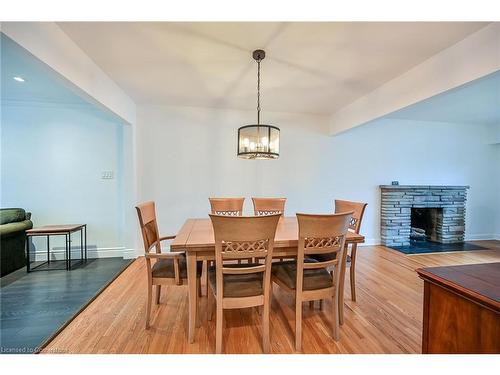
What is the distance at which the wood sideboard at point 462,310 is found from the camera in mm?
781

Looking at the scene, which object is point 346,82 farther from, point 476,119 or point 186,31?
point 476,119

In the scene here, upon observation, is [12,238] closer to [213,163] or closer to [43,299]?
[43,299]

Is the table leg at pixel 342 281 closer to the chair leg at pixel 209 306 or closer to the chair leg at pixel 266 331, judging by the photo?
the chair leg at pixel 266 331

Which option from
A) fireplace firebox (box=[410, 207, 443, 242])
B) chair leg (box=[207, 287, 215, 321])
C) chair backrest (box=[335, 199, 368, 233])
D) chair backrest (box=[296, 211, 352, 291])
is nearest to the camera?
chair backrest (box=[296, 211, 352, 291])

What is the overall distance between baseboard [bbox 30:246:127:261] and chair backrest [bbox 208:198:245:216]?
1804 mm

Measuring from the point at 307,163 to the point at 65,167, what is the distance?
13.0ft

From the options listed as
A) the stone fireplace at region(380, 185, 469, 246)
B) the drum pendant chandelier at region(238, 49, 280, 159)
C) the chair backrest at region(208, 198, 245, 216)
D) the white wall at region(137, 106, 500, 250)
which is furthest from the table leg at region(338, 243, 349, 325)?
the stone fireplace at region(380, 185, 469, 246)

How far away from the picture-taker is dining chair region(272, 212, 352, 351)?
1545 mm

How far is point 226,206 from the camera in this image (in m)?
2.83

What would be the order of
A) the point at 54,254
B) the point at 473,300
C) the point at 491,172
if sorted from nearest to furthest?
the point at 473,300
the point at 54,254
the point at 491,172

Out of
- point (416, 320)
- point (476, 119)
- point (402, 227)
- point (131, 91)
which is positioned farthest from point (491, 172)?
point (131, 91)

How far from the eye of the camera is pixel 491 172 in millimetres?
4824

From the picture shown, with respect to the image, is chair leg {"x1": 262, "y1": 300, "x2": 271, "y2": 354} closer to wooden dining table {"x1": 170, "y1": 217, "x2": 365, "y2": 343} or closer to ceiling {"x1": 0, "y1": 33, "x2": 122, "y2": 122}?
wooden dining table {"x1": 170, "y1": 217, "x2": 365, "y2": 343}

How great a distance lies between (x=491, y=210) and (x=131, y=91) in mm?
7308
